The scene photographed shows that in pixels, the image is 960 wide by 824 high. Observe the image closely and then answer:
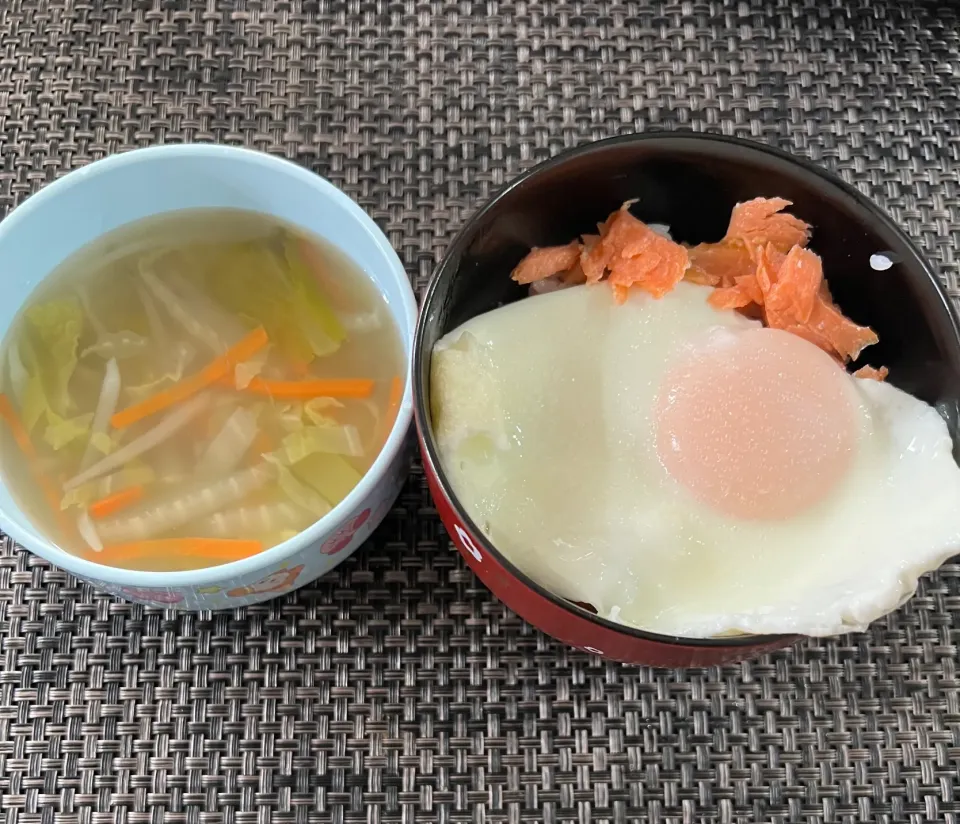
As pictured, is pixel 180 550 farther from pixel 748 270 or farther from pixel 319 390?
pixel 748 270

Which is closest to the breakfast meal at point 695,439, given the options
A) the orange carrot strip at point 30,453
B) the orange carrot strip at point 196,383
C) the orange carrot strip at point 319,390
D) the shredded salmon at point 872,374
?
the shredded salmon at point 872,374

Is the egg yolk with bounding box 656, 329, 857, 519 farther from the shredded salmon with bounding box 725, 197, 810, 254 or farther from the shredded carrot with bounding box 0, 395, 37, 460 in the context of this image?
the shredded carrot with bounding box 0, 395, 37, 460

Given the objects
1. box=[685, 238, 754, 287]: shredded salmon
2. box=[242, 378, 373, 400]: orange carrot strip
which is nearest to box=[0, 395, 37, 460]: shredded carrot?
box=[242, 378, 373, 400]: orange carrot strip

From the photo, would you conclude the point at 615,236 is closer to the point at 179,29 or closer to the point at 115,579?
the point at 115,579

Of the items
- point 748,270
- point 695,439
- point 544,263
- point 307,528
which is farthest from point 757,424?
point 307,528

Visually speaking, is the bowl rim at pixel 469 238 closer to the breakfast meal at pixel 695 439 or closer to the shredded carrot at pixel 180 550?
the breakfast meal at pixel 695 439

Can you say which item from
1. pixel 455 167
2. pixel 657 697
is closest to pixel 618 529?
pixel 657 697
